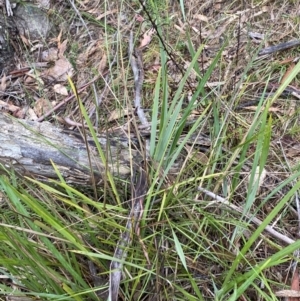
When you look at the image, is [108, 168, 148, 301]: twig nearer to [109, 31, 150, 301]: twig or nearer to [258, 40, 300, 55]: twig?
Result: [109, 31, 150, 301]: twig

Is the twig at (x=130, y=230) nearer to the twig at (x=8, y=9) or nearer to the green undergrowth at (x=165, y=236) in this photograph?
the green undergrowth at (x=165, y=236)

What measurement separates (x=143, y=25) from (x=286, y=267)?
4.39 feet

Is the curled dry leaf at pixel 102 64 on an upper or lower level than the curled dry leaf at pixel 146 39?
lower

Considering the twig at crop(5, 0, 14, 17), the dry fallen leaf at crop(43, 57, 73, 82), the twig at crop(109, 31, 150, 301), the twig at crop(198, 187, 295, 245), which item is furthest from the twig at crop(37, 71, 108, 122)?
the twig at crop(198, 187, 295, 245)

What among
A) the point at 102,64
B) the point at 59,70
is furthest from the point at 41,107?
the point at 102,64

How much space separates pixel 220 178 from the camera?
1314mm

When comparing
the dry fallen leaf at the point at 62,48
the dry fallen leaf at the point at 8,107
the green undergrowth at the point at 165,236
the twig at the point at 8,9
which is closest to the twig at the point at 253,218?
the green undergrowth at the point at 165,236

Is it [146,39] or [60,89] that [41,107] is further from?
[146,39]

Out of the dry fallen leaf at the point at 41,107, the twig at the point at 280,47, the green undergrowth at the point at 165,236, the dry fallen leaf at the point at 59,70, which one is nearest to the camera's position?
the green undergrowth at the point at 165,236

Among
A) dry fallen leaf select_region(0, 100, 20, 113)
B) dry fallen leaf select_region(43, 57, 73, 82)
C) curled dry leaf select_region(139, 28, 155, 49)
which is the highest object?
curled dry leaf select_region(139, 28, 155, 49)

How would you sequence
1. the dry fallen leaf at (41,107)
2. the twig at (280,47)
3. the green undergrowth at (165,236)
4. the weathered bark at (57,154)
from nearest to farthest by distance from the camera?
the green undergrowth at (165,236) < the weathered bark at (57,154) < the twig at (280,47) < the dry fallen leaf at (41,107)

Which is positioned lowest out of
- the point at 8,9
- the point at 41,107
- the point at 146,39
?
the point at 41,107

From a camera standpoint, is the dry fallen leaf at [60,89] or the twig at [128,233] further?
the dry fallen leaf at [60,89]

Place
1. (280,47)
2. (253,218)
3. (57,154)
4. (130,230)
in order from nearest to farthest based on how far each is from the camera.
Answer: (130,230), (253,218), (57,154), (280,47)
